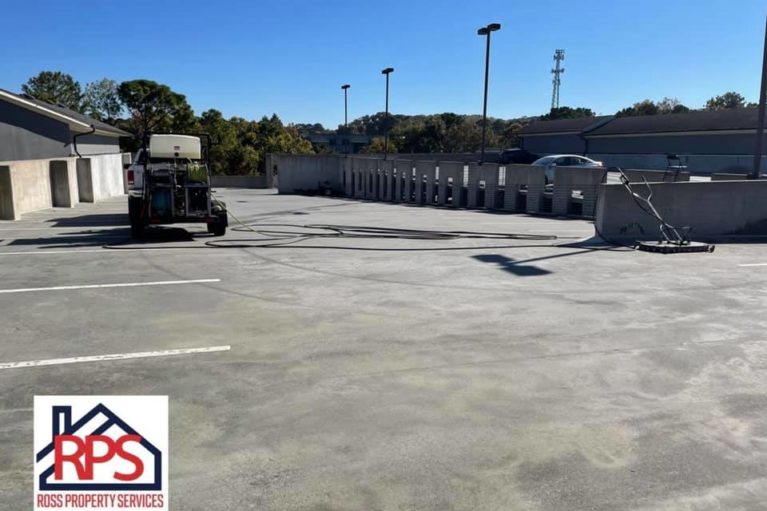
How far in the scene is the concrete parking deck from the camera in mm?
3895

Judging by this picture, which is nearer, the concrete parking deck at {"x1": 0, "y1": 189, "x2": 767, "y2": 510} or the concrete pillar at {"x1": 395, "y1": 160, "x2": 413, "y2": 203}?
the concrete parking deck at {"x1": 0, "y1": 189, "x2": 767, "y2": 510}

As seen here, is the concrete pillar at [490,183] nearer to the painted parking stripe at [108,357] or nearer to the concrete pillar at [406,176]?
the concrete pillar at [406,176]

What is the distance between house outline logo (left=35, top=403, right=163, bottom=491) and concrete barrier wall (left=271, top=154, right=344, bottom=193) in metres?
40.6

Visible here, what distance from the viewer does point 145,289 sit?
30.0 ft

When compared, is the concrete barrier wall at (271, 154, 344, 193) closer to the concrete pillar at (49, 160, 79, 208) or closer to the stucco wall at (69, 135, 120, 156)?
the stucco wall at (69, 135, 120, 156)

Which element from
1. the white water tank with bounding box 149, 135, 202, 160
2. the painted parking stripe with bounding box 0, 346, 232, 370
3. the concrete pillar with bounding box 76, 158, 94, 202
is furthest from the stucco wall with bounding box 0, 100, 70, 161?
the painted parking stripe with bounding box 0, 346, 232, 370

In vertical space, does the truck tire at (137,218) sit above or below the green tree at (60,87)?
below

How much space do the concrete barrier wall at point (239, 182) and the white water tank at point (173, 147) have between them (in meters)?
42.1

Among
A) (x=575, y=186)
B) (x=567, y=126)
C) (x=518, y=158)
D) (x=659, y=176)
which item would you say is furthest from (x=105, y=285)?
(x=567, y=126)

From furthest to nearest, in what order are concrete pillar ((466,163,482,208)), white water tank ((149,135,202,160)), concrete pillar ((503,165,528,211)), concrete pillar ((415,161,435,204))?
concrete pillar ((415,161,435,204)) < concrete pillar ((466,163,482,208)) < concrete pillar ((503,165,528,211)) < white water tank ((149,135,202,160))

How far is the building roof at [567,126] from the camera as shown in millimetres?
55278

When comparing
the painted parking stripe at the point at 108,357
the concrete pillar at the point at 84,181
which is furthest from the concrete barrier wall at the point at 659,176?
the concrete pillar at the point at 84,181

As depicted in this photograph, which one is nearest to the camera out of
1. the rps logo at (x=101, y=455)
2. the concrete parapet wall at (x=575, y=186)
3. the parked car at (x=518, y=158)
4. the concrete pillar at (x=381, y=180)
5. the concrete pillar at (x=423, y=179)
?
the rps logo at (x=101, y=455)

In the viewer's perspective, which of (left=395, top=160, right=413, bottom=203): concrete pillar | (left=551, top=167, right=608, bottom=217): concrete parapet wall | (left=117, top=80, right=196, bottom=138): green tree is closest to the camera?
(left=551, top=167, right=608, bottom=217): concrete parapet wall
